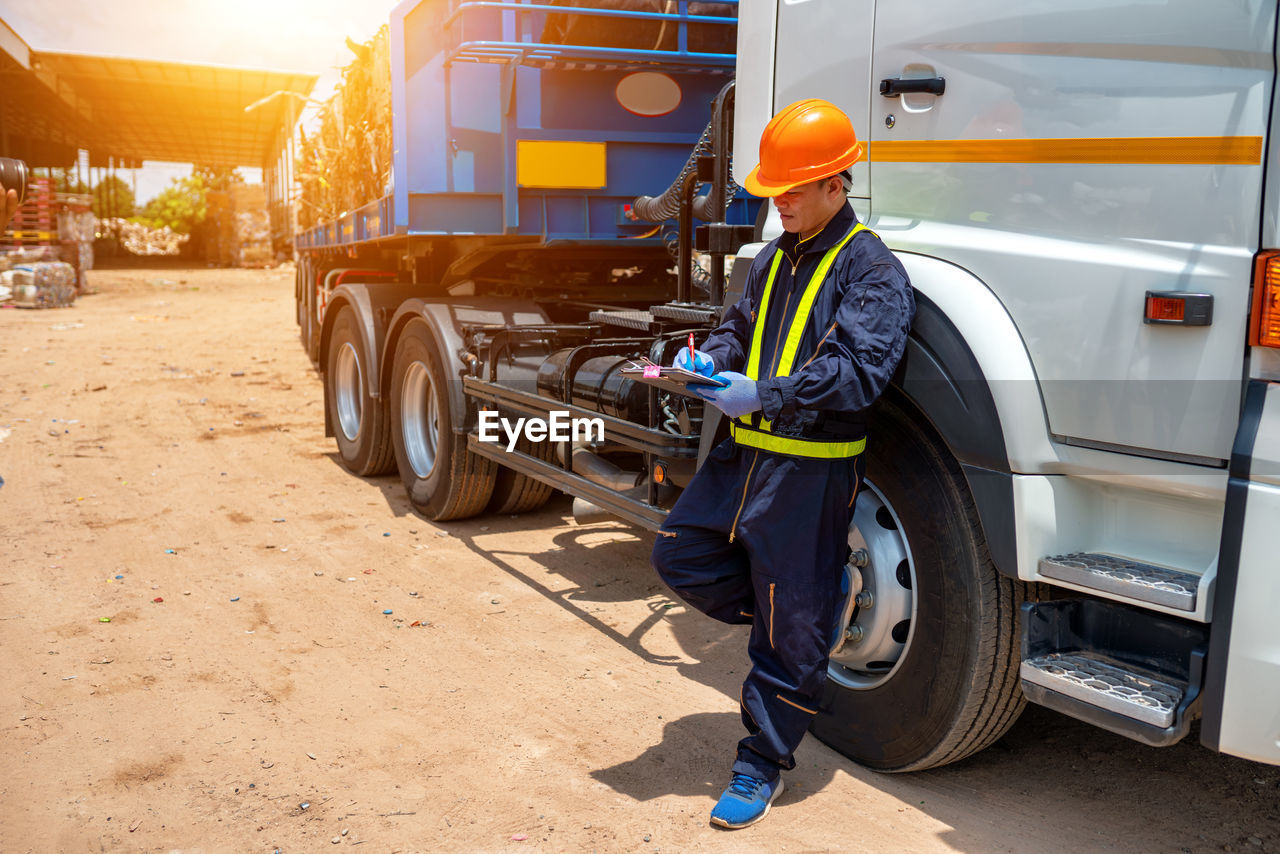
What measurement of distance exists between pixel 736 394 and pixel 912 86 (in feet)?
3.17

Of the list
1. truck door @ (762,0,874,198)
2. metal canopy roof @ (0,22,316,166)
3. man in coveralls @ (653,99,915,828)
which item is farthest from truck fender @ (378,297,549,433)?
metal canopy roof @ (0,22,316,166)

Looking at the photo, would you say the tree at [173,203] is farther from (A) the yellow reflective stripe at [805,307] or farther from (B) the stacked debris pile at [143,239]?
(A) the yellow reflective stripe at [805,307]

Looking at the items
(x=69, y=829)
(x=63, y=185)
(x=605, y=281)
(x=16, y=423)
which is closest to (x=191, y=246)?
(x=63, y=185)

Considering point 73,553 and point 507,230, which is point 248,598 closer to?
point 73,553

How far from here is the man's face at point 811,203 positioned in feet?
9.21

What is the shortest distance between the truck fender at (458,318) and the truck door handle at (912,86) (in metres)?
3.00

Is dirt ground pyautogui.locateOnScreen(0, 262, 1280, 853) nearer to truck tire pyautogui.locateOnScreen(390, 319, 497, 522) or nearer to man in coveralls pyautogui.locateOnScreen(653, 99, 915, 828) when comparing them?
truck tire pyautogui.locateOnScreen(390, 319, 497, 522)

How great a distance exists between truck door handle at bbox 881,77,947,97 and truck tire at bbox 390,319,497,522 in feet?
10.8

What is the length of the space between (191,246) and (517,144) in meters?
41.8

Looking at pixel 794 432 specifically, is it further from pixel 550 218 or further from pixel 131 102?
pixel 131 102

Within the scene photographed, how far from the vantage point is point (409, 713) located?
371 cm

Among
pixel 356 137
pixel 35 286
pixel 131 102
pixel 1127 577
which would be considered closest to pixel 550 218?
pixel 356 137

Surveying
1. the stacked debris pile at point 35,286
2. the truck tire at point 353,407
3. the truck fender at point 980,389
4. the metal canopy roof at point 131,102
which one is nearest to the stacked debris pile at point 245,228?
the metal canopy roof at point 131,102

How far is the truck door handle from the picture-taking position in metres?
2.82
